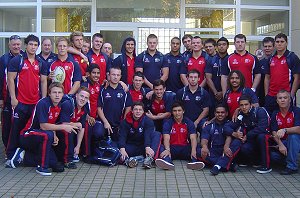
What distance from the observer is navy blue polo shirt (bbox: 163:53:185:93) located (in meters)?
9.23

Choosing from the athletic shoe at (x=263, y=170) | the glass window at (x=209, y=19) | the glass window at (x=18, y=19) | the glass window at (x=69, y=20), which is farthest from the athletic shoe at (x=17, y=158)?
the glass window at (x=209, y=19)

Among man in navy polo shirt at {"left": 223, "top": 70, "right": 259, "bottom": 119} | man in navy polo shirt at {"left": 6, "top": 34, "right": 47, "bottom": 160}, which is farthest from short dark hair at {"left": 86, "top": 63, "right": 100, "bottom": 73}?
man in navy polo shirt at {"left": 223, "top": 70, "right": 259, "bottom": 119}

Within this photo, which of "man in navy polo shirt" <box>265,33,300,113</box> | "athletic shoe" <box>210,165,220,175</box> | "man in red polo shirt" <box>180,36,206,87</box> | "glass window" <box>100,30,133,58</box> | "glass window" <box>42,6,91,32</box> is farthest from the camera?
"glass window" <box>42,6,91,32</box>

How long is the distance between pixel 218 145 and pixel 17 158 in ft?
11.4

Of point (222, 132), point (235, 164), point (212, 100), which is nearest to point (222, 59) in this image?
point (212, 100)

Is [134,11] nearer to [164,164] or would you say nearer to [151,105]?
[151,105]

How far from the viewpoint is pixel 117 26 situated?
Answer: 13.2 meters

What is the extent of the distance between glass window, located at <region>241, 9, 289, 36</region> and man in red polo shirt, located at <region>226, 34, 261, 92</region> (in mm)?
5445

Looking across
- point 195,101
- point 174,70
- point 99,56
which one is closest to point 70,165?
point 99,56

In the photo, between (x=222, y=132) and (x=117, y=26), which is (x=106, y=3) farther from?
(x=222, y=132)

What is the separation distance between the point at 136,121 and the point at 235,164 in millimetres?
1920

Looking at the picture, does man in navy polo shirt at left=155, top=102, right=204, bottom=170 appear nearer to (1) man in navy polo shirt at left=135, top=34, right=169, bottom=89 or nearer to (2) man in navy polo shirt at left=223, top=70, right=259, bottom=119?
(2) man in navy polo shirt at left=223, top=70, right=259, bottom=119

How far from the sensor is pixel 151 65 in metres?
9.12

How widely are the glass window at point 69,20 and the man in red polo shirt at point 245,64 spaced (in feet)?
20.2
